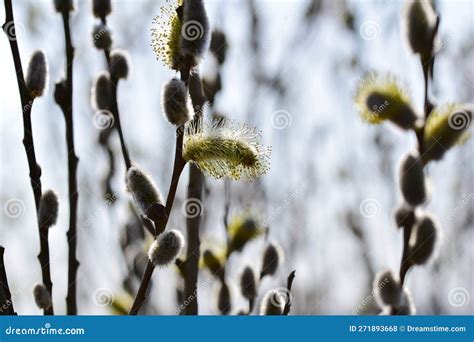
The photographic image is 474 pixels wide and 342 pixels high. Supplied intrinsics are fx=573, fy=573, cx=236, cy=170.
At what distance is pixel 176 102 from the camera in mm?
→ 688

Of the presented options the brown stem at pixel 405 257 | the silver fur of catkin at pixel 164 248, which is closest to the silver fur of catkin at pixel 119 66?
the silver fur of catkin at pixel 164 248

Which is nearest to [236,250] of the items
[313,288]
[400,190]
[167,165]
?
[400,190]

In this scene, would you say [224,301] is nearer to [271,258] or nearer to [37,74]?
[271,258]

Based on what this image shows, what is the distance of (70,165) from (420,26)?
66 cm

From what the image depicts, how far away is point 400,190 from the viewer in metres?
1.02

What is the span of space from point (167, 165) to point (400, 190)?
3.03 feet

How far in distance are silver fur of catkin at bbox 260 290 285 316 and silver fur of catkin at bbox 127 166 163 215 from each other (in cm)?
28

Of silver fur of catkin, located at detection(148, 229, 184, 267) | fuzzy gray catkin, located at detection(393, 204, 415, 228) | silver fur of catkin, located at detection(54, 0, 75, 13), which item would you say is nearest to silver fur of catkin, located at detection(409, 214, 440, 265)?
fuzzy gray catkin, located at detection(393, 204, 415, 228)

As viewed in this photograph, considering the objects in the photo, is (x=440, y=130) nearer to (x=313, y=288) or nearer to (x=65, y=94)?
(x=65, y=94)

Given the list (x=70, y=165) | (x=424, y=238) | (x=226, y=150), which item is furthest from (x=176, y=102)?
(x=424, y=238)

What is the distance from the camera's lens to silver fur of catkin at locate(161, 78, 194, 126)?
2.25 feet

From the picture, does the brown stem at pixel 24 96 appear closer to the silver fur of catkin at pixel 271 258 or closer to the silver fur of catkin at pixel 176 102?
the silver fur of catkin at pixel 176 102

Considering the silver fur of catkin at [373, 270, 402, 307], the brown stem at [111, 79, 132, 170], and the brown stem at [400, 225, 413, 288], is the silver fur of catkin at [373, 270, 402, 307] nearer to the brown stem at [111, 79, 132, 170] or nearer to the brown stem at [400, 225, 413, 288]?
the brown stem at [400, 225, 413, 288]

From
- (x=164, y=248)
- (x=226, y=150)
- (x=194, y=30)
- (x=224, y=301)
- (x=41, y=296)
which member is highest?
(x=194, y=30)
